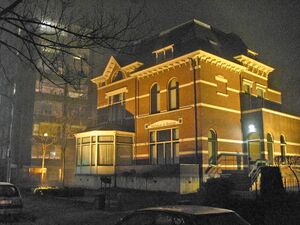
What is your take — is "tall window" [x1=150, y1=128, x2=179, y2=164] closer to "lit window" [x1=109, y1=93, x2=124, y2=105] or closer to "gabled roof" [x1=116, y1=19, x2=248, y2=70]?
"lit window" [x1=109, y1=93, x2=124, y2=105]

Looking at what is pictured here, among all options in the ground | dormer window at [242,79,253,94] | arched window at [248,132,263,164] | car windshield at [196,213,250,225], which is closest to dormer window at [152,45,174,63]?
dormer window at [242,79,253,94]

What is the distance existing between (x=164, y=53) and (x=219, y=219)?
2266cm

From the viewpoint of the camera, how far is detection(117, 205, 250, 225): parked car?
5711 millimetres

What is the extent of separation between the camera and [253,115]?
25.6 metres

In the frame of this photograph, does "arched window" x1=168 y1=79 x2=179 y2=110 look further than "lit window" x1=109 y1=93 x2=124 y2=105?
No

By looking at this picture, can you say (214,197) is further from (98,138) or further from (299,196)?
(98,138)

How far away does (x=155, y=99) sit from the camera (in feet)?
91.1

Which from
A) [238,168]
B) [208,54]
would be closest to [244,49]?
[208,54]

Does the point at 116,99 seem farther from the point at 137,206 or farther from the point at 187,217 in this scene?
the point at 187,217

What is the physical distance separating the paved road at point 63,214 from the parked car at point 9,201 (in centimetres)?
53

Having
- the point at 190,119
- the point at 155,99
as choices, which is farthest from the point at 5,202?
the point at 155,99

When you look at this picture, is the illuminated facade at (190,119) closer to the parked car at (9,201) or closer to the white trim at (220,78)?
the white trim at (220,78)

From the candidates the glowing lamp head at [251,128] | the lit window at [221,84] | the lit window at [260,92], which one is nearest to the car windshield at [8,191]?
Answer: the lit window at [221,84]

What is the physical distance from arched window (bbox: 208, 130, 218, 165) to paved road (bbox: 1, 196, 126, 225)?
Answer: 10.4 metres
